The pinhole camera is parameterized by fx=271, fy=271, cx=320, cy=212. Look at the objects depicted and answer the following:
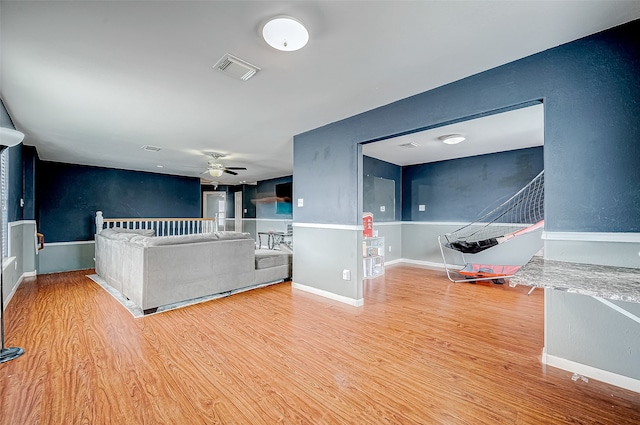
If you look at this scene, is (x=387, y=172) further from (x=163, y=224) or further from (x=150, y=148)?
(x=163, y=224)

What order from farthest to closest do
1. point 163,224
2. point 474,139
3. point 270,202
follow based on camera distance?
point 270,202, point 163,224, point 474,139

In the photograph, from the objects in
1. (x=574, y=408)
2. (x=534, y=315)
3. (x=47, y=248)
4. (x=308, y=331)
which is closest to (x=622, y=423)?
(x=574, y=408)

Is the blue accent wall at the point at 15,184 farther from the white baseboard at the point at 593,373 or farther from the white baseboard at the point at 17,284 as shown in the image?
the white baseboard at the point at 593,373

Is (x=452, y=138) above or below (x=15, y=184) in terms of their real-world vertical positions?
above

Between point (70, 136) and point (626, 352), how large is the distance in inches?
253

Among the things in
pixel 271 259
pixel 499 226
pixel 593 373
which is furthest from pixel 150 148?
pixel 499 226

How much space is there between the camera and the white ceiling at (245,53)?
5.26 feet

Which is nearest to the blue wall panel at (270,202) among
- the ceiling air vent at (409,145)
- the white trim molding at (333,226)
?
the ceiling air vent at (409,145)

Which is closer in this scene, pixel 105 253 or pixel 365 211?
pixel 105 253

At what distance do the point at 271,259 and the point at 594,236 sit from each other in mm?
3647

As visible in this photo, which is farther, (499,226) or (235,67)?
(499,226)

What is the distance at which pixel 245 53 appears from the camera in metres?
2.03

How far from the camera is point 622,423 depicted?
1.43 meters

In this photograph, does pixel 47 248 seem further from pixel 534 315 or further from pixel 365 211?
pixel 534 315
